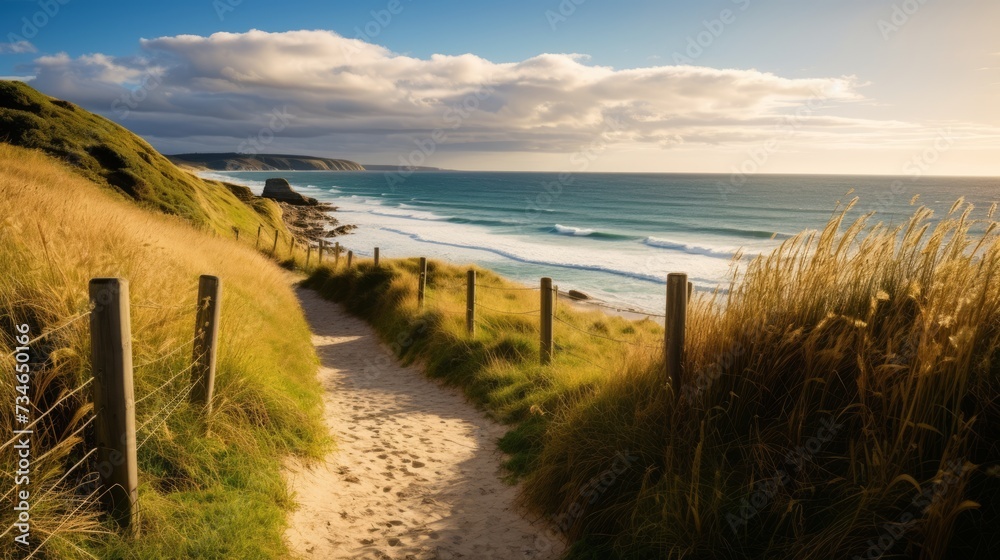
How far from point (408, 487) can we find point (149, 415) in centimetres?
236

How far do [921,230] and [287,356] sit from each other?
7112 mm

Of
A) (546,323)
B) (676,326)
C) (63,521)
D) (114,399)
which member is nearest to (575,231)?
(546,323)

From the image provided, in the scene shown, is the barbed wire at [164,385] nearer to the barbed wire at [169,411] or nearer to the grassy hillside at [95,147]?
the barbed wire at [169,411]

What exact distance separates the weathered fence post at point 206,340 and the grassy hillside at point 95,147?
573 inches

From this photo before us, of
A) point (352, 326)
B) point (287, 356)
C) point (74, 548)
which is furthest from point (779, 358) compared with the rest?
point (352, 326)

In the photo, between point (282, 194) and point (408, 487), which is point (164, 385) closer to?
point (408, 487)

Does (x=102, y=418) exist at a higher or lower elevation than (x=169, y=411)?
higher

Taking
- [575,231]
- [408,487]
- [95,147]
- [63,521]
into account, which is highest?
[95,147]

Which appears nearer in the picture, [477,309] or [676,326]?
[676,326]

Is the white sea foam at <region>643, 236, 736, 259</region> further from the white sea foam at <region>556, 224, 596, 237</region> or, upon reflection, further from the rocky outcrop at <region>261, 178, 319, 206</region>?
the rocky outcrop at <region>261, 178, 319, 206</region>

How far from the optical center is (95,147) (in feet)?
60.4

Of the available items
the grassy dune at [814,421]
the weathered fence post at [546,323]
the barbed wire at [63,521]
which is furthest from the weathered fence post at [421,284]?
the barbed wire at [63,521]

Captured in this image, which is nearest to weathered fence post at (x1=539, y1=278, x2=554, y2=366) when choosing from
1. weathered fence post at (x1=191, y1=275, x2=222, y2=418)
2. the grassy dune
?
the grassy dune

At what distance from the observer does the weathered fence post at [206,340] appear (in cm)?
445
